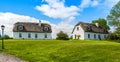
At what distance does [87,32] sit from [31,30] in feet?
59.4

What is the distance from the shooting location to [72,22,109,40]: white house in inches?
3118

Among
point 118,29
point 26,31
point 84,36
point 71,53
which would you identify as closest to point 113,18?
point 118,29

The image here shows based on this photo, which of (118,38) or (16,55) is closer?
(16,55)

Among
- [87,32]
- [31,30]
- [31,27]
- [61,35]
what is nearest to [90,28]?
[87,32]

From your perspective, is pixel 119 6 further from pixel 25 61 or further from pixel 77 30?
pixel 25 61

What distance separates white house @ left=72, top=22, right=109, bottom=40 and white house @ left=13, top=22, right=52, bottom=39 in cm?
998

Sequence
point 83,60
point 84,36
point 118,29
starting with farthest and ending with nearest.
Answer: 1. point 84,36
2. point 118,29
3. point 83,60

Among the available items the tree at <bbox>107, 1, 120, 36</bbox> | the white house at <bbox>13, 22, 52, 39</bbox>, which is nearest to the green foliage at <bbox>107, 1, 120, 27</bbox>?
the tree at <bbox>107, 1, 120, 36</bbox>

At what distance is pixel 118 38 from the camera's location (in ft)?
240

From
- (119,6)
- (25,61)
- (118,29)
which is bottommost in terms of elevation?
(25,61)

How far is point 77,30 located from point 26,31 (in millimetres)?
17588

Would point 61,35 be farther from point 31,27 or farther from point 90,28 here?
point 90,28

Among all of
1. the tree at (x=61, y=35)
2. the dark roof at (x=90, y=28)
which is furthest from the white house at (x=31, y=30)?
the dark roof at (x=90, y=28)

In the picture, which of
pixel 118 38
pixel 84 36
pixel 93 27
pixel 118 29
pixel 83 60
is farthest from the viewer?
pixel 93 27
